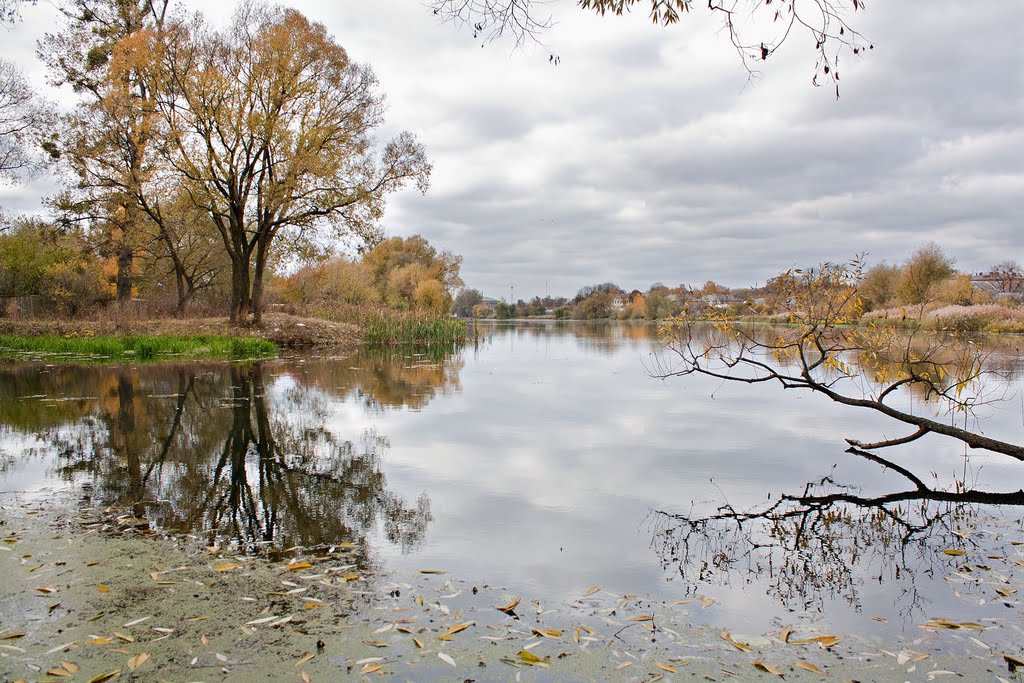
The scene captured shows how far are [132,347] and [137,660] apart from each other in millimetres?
20975

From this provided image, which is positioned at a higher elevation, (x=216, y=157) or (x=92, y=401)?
(x=216, y=157)

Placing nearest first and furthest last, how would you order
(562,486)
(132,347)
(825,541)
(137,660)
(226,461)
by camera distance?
(137,660)
(825,541)
(562,486)
(226,461)
(132,347)

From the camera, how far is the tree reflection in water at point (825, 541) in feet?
14.1

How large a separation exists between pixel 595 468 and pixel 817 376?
12231mm

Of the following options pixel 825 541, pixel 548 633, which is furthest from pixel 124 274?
pixel 825 541

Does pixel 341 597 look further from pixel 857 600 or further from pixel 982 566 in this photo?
pixel 982 566

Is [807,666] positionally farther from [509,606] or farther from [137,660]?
[137,660]

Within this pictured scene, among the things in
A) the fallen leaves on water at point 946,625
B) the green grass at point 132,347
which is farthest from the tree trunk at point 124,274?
the fallen leaves on water at point 946,625

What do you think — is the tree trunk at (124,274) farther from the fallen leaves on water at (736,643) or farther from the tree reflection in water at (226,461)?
the fallen leaves on water at (736,643)

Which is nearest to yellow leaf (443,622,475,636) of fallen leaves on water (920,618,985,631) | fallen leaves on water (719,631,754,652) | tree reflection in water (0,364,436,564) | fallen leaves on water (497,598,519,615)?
fallen leaves on water (497,598,519,615)

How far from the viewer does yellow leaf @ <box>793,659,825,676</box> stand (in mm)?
3158

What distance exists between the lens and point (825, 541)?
5055mm

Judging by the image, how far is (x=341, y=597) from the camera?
3859 millimetres

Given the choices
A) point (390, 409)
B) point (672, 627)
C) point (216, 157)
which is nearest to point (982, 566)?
point (672, 627)
